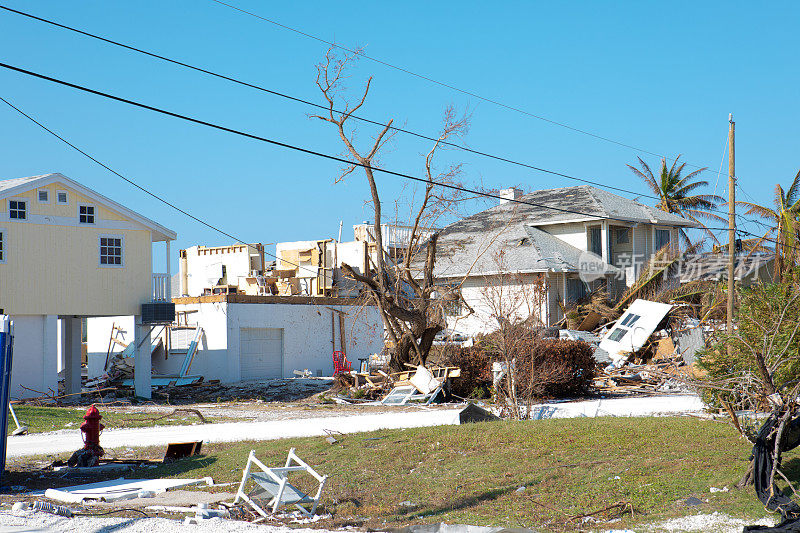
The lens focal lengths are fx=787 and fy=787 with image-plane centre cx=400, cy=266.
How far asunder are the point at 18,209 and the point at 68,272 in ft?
8.34

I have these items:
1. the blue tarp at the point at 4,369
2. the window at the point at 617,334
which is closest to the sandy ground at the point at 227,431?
the blue tarp at the point at 4,369

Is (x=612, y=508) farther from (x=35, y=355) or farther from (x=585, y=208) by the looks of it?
(x=585, y=208)

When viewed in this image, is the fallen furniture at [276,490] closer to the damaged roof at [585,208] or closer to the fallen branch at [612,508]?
the fallen branch at [612,508]

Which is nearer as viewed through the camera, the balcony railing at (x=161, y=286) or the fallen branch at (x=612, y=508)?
the fallen branch at (x=612, y=508)

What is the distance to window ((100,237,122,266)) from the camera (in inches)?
1068

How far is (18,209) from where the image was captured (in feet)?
82.6

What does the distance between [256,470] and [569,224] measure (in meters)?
28.8

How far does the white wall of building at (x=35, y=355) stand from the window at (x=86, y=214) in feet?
11.2

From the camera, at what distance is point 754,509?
7.94 m

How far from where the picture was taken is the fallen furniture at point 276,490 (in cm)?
896

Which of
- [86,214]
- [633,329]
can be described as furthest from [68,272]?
[633,329]

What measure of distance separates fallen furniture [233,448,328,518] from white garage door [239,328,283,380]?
853 inches

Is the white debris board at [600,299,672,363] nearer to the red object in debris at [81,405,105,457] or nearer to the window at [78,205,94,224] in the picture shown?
the window at [78,205,94,224]

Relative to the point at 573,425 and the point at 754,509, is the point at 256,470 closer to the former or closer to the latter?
the point at 573,425
